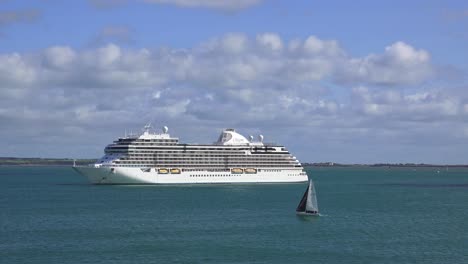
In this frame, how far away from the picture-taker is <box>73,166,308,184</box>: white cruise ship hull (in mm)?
119750

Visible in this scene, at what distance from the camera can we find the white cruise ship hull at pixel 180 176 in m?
120

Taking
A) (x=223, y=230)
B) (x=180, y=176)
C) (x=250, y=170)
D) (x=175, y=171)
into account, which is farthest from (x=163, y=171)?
(x=223, y=230)

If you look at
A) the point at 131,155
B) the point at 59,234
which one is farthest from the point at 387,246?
the point at 131,155

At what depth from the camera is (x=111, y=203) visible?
88875 millimetres

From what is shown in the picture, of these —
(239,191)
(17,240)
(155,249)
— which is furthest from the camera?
(239,191)

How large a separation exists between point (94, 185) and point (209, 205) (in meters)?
42.8

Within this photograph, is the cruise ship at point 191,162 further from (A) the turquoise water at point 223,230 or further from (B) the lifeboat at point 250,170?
(A) the turquoise water at point 223,230

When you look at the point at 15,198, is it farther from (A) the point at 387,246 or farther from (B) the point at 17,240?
(A) the point at 387,246

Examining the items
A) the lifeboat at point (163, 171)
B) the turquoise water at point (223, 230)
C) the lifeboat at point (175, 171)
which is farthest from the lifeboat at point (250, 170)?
the turquoise water at point (223, 230)

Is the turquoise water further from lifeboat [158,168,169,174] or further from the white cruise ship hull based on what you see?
lifeboat [158,168,169,174]

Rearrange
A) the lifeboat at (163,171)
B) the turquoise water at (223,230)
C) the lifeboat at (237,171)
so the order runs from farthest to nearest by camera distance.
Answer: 1. the lifeboat at (237,171)
2. the lifeboat at (163,171)
3. the turquoise water at (223,230)

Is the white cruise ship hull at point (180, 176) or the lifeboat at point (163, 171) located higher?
the lifeboat at point (163, 171)

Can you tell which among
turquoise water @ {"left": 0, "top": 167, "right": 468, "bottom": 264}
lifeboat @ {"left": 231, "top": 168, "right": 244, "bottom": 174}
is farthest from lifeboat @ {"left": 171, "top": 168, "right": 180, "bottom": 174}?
turquoise water @ {"left": 0, "top": 167, "right": 468, "bottom": 264}

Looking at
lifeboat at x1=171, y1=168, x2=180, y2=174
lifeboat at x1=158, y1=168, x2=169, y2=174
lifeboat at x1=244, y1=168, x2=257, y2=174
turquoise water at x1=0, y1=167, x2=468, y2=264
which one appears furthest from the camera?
lifeboat at x1=244, y1=168, x2=257, y2=174
